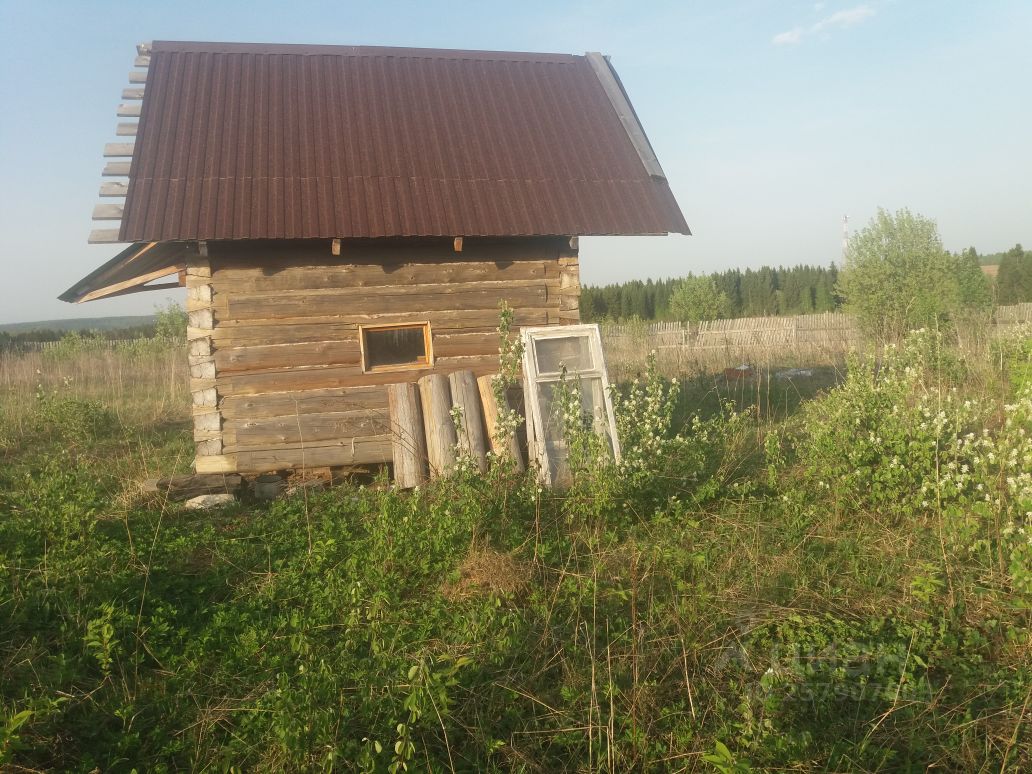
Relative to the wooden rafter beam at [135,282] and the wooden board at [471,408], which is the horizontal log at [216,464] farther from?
the wooden board at [471,408]

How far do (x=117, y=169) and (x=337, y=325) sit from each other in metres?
3.17

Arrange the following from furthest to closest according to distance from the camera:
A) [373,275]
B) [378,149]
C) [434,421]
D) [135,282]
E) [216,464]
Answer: [378,149] → [135,282] → [373,275] → [216,464] → [434,421]

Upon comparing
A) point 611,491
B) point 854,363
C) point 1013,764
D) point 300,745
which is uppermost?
point 854,363

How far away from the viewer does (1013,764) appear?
3129 millimetres

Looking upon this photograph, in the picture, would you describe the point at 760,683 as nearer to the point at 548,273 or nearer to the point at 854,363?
the point at 854,363

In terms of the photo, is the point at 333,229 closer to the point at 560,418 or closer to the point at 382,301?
the point at 382,301

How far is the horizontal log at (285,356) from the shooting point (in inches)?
321

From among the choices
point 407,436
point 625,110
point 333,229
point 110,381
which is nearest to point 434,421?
point 407,436

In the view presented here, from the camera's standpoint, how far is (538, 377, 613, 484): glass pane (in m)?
7.26

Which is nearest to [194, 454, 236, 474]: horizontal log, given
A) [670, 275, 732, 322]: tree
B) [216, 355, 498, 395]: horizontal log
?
[216, 355, 498, 395]: horizontal log

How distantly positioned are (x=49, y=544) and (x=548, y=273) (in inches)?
230

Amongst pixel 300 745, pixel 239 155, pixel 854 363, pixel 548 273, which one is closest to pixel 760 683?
pixel 300 745

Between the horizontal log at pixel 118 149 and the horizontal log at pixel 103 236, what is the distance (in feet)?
4.39

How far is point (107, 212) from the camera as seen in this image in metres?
8.00
